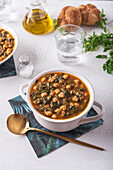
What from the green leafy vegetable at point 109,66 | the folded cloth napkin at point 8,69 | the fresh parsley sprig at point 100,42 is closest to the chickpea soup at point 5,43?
the folded cloth napkin at point 8,69

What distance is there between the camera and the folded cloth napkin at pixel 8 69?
4.72 feet

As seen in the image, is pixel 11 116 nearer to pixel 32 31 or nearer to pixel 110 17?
pixel 32 31

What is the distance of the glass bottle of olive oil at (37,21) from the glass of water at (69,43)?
181 mm

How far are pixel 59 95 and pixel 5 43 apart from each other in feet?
1.95

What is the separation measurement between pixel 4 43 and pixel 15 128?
615mm

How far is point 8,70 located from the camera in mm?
1457

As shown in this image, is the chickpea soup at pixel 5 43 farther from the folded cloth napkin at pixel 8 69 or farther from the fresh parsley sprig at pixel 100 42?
the fresh parsley sprig at pixel 100 42

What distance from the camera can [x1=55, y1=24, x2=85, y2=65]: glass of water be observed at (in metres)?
1.47

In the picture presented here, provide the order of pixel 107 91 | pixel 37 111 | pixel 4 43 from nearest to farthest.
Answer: pixel 37 111
pixel 107 91
pixel 4 43

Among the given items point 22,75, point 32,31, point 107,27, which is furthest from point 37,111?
point 107,27

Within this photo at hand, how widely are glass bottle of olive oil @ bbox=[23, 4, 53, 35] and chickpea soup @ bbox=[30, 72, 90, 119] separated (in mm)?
539

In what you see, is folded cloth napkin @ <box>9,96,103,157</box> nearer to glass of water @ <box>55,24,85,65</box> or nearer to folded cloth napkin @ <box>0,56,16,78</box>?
folded cloth napkin @ <box>0,56,16,78</box>

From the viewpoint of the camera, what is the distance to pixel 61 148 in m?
1.13

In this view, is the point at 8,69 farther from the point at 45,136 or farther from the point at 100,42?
the point at 100,42
